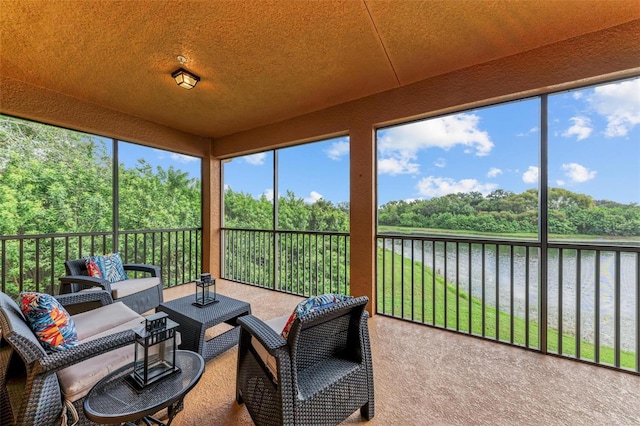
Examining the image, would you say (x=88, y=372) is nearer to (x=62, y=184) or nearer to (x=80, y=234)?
(x=80, y=234)

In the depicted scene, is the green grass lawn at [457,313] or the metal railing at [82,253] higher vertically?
the metal railing at [82,253]

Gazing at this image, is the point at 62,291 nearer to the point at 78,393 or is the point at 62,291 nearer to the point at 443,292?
the point at 78,393

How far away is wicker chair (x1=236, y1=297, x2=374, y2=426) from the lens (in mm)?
1212

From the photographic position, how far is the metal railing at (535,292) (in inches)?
82.1

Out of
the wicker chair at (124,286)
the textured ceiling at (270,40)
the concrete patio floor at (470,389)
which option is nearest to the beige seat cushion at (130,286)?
the wicker chair at (124,286)

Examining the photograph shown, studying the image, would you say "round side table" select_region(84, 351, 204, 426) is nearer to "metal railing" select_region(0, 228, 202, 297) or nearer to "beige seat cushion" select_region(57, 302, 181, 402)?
"beige seat cushion" select_region(57, 302, 181, 402)

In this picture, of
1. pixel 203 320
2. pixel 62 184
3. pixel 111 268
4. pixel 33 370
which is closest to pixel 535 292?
pixel 203 320

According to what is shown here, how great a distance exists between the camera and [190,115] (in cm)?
358

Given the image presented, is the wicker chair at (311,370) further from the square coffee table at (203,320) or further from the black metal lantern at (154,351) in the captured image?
the square coffee table at (203,320)

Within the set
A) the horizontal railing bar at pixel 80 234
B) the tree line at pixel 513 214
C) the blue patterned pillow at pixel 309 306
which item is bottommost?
the blue patterned pillow at pixel 309 306

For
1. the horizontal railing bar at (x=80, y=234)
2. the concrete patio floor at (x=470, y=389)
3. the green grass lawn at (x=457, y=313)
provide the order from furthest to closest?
the horizontal railing bar at (x=80, y=234) < the green grass lawn at (x=457, y=313) < the concrete patio floor at (x=470, y=389)

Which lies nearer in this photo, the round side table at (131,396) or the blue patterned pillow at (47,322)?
the round side table at (131,396)

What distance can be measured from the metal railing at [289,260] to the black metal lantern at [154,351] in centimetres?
244

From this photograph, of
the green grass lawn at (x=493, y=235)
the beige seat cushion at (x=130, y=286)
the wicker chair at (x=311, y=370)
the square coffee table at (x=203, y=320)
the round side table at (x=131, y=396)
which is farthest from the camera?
the beige seat cushion at (x=130, y=286)
